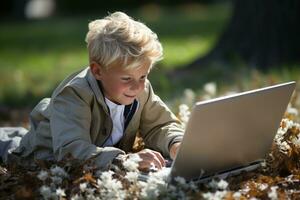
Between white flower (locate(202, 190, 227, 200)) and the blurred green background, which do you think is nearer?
white flower (locate(202, 190, 227, 200))

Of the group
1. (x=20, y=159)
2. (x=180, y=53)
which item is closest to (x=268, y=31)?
(x=180, y=53)

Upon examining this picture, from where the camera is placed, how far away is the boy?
4.38 meters

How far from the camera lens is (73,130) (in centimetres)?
443

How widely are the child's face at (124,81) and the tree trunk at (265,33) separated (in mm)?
4650

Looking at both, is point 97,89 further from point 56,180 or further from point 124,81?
point 56,180

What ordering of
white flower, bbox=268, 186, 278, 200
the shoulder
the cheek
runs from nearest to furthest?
white flower, bbox=268, 186, 278, 200 < the cheek < the shoulder

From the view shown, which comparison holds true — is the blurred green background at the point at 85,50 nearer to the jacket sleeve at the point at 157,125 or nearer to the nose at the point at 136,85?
the jacket sleeve at the point at 157,125

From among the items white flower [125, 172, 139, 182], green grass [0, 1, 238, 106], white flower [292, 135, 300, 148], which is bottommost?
green grass [0, 1, 238, 106]

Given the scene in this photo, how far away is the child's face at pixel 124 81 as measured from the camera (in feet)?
14.4

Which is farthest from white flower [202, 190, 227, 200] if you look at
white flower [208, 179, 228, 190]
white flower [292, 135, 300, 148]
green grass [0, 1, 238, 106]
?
green grass [0, 1, 238, 106]

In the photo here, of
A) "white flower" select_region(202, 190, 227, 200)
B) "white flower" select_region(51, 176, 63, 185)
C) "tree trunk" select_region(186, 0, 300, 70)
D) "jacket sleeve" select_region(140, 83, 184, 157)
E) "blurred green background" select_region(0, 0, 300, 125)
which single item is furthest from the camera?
"tree trunk" select_region(186, 0, 300, 70)

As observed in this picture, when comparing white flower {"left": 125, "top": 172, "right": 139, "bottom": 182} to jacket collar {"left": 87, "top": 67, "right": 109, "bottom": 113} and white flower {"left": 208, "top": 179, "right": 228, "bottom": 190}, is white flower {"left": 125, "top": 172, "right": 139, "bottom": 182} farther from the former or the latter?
jacket collar {"left": 87, "top": 67, "right": 109, "bottom": 113}

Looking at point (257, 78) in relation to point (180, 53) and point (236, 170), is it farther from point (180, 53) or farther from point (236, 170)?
point (180, 53)

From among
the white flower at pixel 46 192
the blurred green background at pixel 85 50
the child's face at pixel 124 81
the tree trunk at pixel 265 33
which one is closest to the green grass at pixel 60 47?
Result: the blurred green background at pixel 85 50
